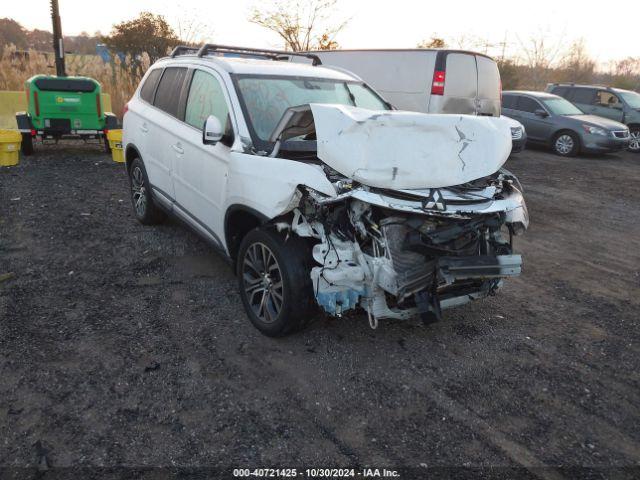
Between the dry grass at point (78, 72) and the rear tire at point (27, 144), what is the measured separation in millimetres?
3413

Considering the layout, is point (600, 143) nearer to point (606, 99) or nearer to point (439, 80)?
point (606, 99)

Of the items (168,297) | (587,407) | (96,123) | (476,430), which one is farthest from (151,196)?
(96,123)

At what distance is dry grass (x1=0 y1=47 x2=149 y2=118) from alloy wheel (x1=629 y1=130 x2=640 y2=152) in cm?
1400

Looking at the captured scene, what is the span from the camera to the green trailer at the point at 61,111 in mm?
9461

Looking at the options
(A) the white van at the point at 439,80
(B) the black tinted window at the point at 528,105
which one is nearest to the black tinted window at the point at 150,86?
(A) the white van at the point at 439,80

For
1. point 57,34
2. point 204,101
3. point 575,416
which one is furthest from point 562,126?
point 57,34

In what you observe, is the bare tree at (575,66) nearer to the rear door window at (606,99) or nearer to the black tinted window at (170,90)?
the rear door window at (606,99)

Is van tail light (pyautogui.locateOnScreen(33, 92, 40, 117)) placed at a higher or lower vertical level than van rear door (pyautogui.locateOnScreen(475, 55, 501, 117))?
lower

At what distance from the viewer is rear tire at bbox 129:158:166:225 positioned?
5.71 metres

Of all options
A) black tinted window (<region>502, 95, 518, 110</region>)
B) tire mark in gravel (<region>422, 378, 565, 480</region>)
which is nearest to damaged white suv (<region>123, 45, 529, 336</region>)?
tire mark in gravel (<region>422, 378, 565, 480</region>)

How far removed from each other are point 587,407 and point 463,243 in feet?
4.15

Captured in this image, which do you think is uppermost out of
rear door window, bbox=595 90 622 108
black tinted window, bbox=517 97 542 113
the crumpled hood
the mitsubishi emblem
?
rear door window, bbox=595 90 622 108

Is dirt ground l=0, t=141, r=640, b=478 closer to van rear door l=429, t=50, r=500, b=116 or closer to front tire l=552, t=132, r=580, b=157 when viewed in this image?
van rear door l=429, t=50, r=500, b=116

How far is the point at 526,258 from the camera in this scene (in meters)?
5.79
